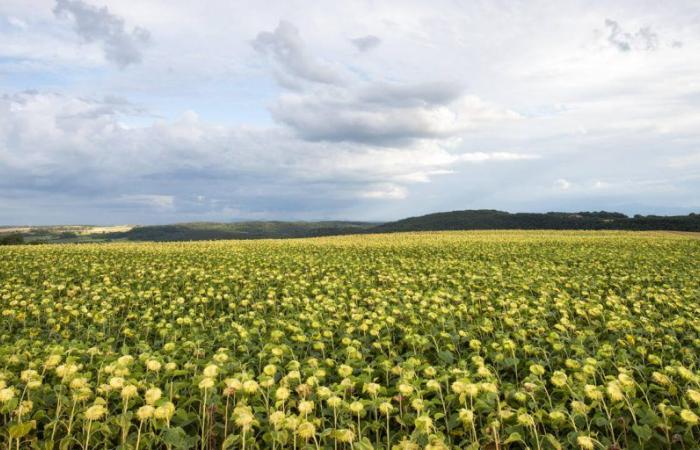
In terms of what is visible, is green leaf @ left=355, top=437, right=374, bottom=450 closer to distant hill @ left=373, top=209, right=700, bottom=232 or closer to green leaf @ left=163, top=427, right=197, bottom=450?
green leaf @ left=163, top=427, right=197, bottom=450

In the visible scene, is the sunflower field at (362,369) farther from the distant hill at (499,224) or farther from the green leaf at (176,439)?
the distant hill at (499,224)

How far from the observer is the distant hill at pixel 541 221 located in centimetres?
7975

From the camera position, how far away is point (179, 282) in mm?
16906

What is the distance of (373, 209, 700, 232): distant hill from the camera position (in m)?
79.8

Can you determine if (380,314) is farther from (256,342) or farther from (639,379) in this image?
(639,379)

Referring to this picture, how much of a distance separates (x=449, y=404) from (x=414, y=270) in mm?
13126

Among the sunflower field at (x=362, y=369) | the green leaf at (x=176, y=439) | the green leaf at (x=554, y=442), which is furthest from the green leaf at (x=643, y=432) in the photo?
the green leaf at (x=176, y=439)

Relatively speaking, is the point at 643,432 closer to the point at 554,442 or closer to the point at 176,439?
the point at 554,442

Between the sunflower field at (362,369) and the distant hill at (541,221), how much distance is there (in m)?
72.9

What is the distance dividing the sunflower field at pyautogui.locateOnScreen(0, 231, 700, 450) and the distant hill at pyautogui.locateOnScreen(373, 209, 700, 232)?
72.9 m

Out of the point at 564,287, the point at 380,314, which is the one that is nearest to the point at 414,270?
the point at 564,287

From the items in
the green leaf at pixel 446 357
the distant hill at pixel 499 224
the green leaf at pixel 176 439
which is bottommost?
the green leaf at pixel 446 357

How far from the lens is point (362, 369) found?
6422 mm

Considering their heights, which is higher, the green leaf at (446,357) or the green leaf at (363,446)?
the green leaf at (363,446)
